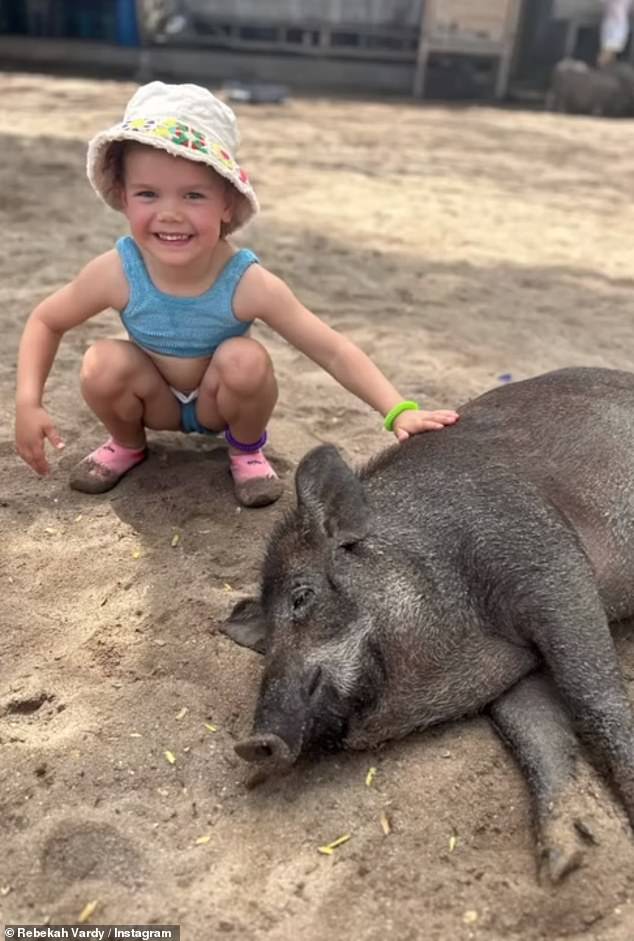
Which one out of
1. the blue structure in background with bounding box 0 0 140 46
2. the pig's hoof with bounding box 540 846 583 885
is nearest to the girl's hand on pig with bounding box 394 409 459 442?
the pig's hoof with bounding box 540 846 583 885

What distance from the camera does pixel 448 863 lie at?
1.77 meters

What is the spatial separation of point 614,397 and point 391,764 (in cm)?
126

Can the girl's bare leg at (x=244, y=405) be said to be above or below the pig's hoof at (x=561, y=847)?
above

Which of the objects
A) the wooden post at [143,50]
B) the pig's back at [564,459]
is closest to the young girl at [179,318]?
the pig's back at [564,459]

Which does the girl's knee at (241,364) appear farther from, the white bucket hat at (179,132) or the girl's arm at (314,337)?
the white bucket hat at (179,132)

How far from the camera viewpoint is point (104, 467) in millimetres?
2984

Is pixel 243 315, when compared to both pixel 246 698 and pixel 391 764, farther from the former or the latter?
pixel 391 764

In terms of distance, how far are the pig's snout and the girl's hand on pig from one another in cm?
96

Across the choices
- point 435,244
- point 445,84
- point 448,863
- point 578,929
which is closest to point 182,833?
point 448,863

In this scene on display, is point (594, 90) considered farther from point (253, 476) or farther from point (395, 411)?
point (395, 411)

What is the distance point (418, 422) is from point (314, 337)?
42 centimetres

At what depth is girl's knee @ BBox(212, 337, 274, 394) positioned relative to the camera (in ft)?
9.11

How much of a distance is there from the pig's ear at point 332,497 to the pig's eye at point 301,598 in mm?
132

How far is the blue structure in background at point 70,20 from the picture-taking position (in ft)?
41.1
